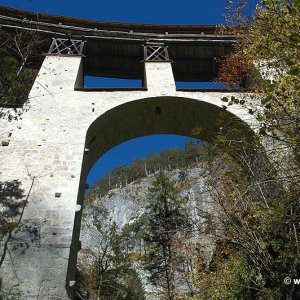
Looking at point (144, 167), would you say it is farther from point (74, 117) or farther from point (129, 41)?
point (74, 117)

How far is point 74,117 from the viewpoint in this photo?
10352mm

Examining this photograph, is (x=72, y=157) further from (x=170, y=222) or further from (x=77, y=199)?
(x=170, y=222)

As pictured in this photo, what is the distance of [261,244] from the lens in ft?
23.2

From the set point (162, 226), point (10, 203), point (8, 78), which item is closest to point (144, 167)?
point (162, 226)

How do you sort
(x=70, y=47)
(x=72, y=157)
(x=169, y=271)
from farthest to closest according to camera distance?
(x=169, y=271), (x=70, y=47), (x=72, y=157)

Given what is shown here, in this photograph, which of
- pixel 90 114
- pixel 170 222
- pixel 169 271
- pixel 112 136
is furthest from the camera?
pixel 170 222

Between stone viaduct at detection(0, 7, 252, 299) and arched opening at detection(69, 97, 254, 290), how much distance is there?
0.11 ft

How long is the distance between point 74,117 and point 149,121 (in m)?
2.71

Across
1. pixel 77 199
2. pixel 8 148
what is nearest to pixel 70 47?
pixel 8 148

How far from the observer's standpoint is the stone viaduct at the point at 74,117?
7.48m

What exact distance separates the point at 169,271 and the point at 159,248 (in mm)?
2324

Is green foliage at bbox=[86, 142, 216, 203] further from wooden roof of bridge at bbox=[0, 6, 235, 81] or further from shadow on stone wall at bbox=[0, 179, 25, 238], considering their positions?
shadow on stone wall at bbox=[0, 179, 25, 238]

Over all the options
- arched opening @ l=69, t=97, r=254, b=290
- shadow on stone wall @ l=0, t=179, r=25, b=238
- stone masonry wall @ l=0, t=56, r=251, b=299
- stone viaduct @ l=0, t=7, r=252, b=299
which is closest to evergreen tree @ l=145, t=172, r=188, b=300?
stone viaduct @ l=0, t=7, r=252, b=299

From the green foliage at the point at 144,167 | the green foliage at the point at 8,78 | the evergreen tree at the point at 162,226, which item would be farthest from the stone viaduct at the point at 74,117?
the green foliage at the point at 144,167
